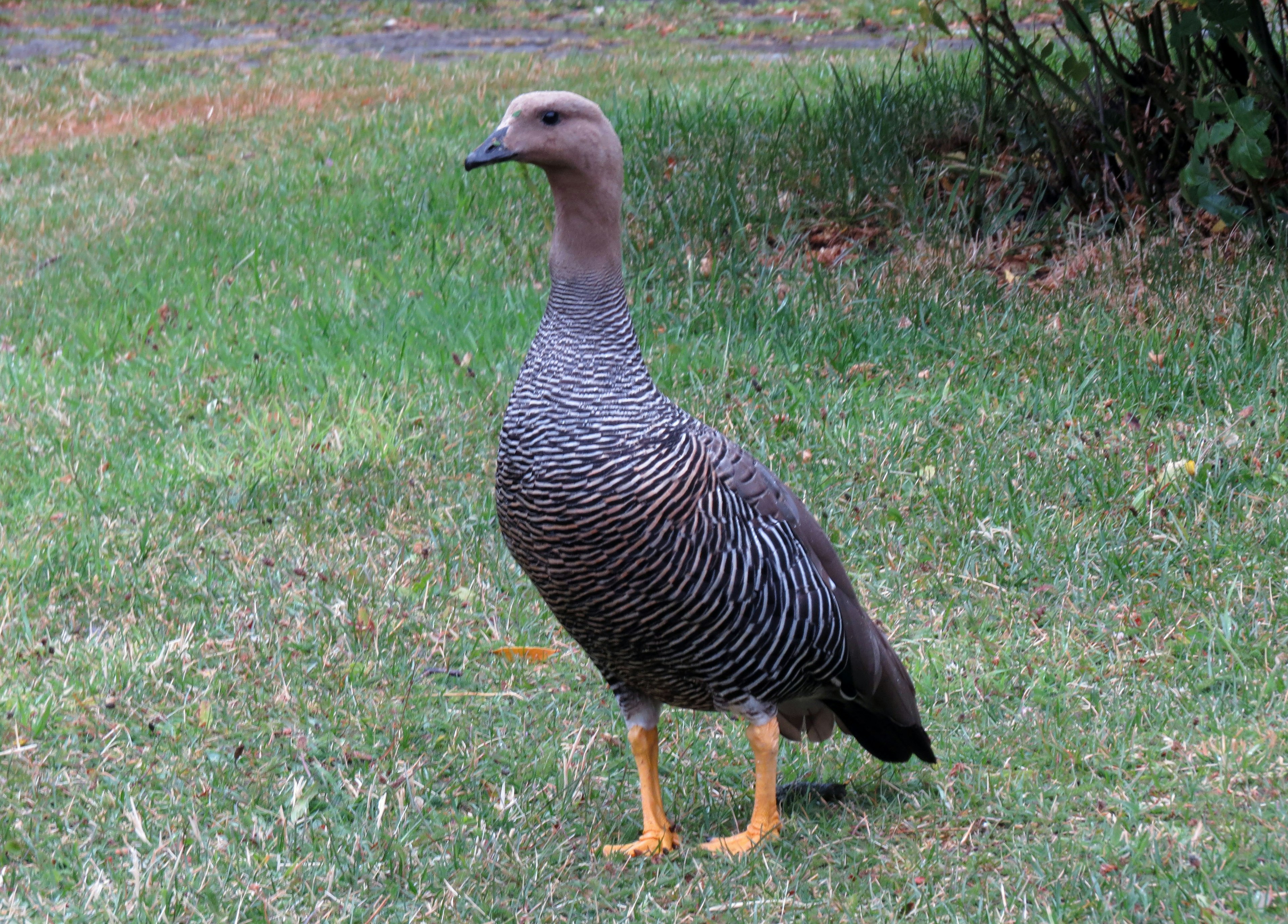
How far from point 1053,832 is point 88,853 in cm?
228

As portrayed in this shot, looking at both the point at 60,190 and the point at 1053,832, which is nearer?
the point at 1053,832

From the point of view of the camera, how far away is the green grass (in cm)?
328

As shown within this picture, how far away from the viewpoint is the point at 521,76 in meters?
11.6

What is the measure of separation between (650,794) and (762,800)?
279 mm

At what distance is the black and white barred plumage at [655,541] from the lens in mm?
3062

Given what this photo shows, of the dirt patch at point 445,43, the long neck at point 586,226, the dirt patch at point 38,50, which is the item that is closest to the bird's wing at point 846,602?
the long neck at point 586,226

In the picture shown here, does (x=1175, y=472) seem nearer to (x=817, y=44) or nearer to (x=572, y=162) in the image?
(x=572, y=162)

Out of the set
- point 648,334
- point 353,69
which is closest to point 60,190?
point 353,69

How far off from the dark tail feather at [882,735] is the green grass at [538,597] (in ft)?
0.34

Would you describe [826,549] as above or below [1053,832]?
above

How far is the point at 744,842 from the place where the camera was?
3428 mm

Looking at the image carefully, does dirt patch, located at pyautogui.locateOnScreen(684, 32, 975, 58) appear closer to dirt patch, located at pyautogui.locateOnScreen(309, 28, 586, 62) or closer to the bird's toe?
dirt patch, located at pyautogui.locateOnScreen(309, 28, 586, 62)

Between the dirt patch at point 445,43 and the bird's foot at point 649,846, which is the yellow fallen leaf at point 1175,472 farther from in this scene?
the dirt patch at point 445,43

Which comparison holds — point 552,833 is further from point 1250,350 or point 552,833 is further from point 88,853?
point 1250,350
